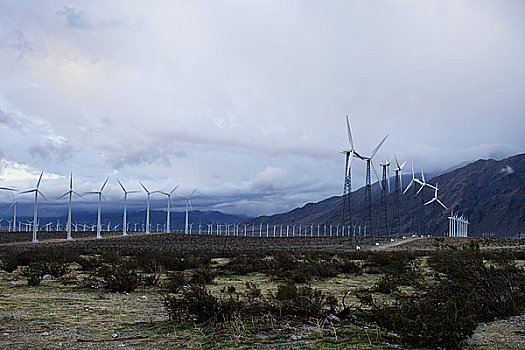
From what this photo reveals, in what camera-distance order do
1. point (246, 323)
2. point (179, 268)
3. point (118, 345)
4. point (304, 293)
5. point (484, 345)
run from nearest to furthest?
1. point (484, 345)
2. point (118, 345)
3. point (246, 323)
4. point (304, 293)
5. point (179, 268)

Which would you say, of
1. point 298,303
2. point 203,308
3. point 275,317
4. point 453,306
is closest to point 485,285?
point 453,306

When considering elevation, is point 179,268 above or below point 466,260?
below

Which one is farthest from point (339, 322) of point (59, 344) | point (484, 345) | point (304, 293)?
point (59, 344)

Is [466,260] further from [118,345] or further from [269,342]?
[118,345]

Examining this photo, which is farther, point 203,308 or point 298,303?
point 298,303

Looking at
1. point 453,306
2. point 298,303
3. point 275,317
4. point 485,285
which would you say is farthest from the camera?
point 485,285

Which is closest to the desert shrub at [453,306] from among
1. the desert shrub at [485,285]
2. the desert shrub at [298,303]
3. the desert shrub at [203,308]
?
the desert shrub at [485,285]

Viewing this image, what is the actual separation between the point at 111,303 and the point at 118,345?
6008 millimetres

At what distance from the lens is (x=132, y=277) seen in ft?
58.6

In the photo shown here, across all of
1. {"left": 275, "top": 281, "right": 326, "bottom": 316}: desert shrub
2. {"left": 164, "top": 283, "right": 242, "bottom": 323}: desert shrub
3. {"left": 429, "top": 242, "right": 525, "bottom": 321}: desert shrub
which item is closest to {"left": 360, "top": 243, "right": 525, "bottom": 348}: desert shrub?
{"left": 429, "top": 242, "right": 525, "bottom": 321}: desert shrub

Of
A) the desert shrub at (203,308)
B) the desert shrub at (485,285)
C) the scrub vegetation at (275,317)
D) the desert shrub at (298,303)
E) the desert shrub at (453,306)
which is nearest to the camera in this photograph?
the desert shrub at (453,306)

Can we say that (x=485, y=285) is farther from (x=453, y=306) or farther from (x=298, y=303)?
(x=298, y=303)

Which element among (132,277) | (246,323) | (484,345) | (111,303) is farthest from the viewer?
(132,277)

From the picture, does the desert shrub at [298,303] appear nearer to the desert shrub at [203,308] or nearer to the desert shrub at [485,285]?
the desert shrub at [203,308]
